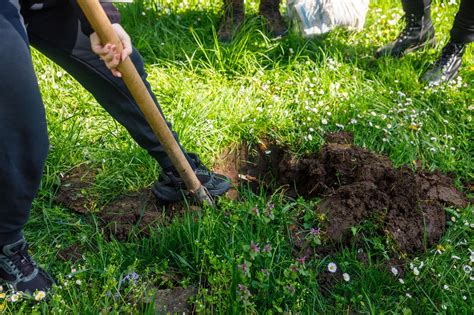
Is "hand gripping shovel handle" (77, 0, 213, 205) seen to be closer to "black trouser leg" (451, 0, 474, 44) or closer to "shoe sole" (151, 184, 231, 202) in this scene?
"shoe sole" (151, 184, 231, 202)

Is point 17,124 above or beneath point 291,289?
above

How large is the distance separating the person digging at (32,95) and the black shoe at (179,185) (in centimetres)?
15

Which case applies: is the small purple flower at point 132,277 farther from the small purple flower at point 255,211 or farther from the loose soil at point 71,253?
the small purple flower at point 255,211

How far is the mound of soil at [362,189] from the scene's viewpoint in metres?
2.58

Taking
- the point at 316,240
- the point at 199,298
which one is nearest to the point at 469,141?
the point at 316,240

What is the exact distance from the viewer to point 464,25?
3600mm

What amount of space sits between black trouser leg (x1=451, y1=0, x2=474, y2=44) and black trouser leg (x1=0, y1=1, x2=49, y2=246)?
2.79 m

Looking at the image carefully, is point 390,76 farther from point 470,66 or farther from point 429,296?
point 429,296

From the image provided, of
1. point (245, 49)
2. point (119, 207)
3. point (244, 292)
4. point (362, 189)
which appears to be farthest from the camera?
point (245, 49)

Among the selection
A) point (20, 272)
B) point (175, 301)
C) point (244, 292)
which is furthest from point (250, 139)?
point (20, 272)

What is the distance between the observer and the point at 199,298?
2.24 meters

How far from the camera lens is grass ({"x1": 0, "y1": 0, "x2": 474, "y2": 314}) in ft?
7.39

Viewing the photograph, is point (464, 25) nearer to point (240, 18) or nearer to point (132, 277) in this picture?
point (240, 18)

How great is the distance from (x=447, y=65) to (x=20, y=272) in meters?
2.90
